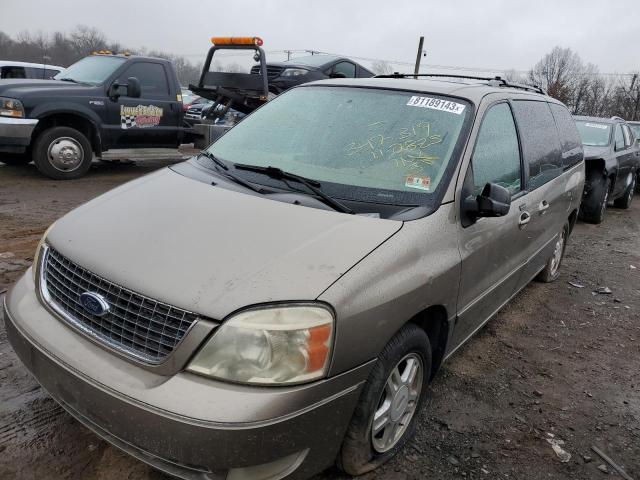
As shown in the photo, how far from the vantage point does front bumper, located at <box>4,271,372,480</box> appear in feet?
5.63

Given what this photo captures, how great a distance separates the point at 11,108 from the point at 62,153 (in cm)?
90

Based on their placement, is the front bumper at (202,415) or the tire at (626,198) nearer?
the front bumper at (202,415)

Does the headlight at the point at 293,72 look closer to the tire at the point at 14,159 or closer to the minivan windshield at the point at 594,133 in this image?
the tire at the point at 14,159

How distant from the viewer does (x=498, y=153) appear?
10.2 feet

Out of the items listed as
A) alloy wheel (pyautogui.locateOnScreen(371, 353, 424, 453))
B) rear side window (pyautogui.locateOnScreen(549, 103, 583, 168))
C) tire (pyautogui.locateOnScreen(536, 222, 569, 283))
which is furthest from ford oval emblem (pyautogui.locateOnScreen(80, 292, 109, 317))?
tire (pyautogui.locateOnScreen(536, 222, 569, 283))

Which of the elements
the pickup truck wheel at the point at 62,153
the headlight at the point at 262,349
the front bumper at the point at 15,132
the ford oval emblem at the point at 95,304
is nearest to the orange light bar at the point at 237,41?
the pickup truck wheel at the point at 62,153

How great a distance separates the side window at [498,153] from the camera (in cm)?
287

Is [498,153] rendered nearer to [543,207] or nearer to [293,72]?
[543,207]

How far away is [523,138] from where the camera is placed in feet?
11.5

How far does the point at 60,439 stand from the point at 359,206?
1.79 m

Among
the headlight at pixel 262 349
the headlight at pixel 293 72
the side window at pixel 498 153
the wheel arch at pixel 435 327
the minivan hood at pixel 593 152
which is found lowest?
the wheel arch at pixel 435 327

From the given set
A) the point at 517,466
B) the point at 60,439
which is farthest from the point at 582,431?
the point at 60,439

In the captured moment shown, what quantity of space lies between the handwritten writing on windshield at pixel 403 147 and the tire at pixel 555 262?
108 inches

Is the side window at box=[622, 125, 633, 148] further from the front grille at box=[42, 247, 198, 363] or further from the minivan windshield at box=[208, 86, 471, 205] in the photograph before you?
the front grille at box=[42, 247, 198, 363]
